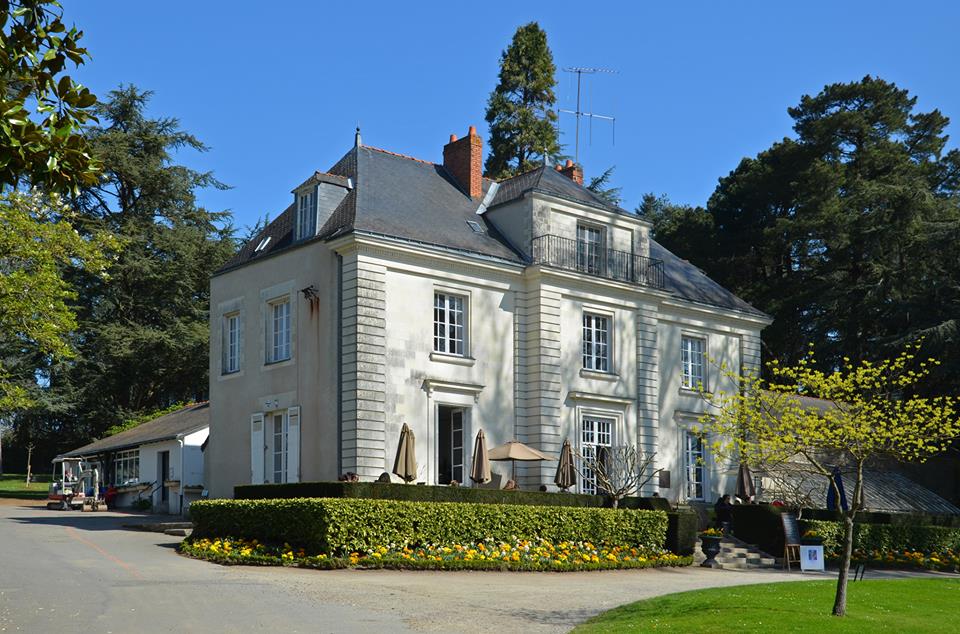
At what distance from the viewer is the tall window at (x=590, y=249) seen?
29.8 meters

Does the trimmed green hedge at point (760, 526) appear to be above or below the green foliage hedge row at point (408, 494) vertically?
below

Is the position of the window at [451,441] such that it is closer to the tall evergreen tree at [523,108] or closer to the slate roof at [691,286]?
the slate roof at [691,286]

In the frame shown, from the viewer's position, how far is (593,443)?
29.2 metres

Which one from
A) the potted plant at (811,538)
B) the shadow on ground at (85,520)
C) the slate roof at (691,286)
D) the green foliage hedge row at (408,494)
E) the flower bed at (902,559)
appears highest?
the slate roof at (691,286)

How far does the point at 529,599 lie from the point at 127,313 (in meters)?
35.1

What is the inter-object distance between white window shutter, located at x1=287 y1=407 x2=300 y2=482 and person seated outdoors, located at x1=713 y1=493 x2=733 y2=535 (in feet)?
34.6

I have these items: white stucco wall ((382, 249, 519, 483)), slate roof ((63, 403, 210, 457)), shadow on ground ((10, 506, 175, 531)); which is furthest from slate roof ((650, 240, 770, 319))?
shadow on ground ((10, 506, 175, 531))

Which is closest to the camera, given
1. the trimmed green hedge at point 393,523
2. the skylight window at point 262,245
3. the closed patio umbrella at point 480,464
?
the trimmed green hedge at point 393,523

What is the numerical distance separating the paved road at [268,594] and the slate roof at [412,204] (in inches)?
353

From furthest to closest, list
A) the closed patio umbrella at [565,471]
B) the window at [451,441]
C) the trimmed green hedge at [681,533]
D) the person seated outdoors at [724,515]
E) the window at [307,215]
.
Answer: the person seated outdoors at [724,515] → the window at [451,441] → the window at [307,215] → the closed patio umbrella at [565,471] → the trimmed green hedge at [681,533]

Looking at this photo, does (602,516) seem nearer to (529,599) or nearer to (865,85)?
(529,599)

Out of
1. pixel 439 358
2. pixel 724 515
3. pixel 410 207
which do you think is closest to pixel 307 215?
pixel 410 207

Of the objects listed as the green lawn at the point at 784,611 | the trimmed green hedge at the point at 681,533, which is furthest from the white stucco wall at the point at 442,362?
the green lawn at the point at 784,611

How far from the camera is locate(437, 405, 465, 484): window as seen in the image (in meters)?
27.2
